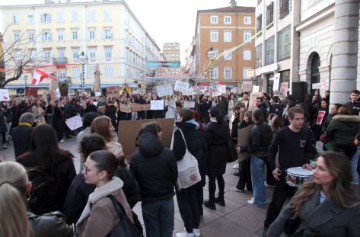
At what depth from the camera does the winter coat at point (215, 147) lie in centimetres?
517

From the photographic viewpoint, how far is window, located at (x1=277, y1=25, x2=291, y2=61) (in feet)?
63.6

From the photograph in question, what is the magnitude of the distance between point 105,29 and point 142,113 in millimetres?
43878

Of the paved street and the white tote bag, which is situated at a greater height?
the white tote bag

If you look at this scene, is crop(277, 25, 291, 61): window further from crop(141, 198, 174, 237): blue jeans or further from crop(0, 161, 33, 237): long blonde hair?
crop(0, 161, 33, 237): long blonde hair

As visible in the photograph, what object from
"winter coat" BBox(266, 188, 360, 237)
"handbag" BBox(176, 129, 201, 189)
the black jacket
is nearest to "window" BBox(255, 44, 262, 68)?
"handbag" BBox(176, 129, 201, 189)

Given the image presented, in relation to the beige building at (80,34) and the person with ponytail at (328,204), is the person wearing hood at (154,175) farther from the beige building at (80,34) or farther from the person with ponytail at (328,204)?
the beige building at (80,34)

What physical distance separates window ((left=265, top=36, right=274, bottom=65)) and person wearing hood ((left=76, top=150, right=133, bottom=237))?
75.4 feet

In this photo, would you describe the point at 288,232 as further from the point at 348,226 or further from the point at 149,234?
the point at 149,234

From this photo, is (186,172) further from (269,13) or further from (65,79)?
(65,79)

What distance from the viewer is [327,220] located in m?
2.30

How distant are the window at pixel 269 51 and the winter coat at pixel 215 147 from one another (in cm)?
2008

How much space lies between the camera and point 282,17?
20422mm

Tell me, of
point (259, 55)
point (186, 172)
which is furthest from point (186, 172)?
point (259, 55)

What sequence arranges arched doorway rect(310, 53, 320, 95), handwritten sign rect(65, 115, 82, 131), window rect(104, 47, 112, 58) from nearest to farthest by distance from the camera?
handwritten sign rect(65, 115, 82, 131), arched doorway rect(310, 53, 320, 95), window rect(104, 47, 112, 58)
